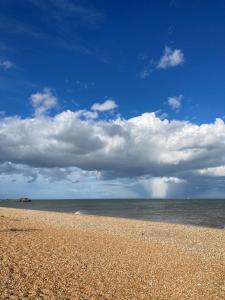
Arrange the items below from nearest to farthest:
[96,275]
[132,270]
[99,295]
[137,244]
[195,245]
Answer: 1. [99,295]
2. [96,275]
3. [132,270]
4. [137,244]
5. [195,245]

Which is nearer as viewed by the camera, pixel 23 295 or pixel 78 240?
pixel 23 295

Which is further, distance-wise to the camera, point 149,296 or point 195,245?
point 195,245

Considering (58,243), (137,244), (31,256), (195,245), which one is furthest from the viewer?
(195,245)

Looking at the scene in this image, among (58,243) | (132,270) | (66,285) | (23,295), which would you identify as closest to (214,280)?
(132,270)

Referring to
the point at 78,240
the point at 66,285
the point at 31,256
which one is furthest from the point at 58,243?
the point at 66,285

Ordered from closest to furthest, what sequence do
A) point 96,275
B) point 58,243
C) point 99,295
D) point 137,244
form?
1. point 99,295
2. point 96,275
3. point 58,243
4. point 137,244

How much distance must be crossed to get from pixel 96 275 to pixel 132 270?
196 cm

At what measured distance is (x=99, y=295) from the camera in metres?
12.1

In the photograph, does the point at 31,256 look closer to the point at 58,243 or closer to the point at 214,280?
the point at 58,243

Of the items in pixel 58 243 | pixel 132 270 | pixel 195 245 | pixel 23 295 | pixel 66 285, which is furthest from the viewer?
pixel 195 245

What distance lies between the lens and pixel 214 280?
1491 cm

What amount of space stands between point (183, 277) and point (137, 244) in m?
8.54

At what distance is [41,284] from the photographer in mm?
12672

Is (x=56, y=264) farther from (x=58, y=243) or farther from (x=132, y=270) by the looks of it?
Answer: (x=58, y=243)
